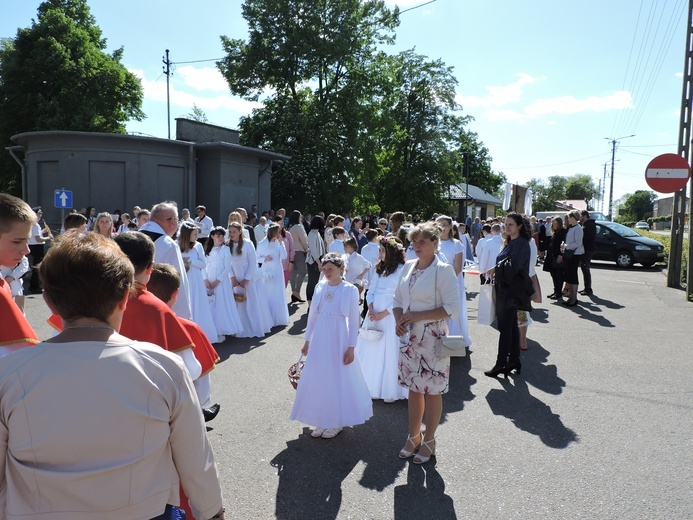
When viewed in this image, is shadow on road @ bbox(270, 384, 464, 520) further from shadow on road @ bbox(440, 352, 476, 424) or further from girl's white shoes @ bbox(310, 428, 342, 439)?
shadow on road @ bbox(440, 352, 476, 424)

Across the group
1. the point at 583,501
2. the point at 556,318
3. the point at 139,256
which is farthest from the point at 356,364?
the point at 556,318

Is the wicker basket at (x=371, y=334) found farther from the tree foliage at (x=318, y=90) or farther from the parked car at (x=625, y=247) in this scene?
the tree foliage at (x=318, y=90)

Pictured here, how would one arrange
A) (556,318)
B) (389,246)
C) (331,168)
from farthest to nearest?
(331,168) < (556,318) < (389,246)

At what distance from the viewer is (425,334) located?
A: 4.57 meters

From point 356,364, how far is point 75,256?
12.1 ft

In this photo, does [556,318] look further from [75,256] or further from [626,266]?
[626,266]

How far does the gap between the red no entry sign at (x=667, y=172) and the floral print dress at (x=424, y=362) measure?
1098cm

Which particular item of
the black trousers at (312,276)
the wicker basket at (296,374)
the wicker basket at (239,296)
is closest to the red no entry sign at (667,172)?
the black trousers at (312,276)

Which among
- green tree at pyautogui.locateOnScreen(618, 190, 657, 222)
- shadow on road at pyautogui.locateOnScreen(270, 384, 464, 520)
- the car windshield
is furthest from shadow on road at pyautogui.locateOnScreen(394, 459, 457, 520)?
green tree at pyautogui.locateOnScreen(618, 190, 657, 222)

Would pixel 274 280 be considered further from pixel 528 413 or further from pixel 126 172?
pixel 126 172

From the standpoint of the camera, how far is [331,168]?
3191 centimetres

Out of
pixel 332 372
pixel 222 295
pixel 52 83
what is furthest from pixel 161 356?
pixel 52 83

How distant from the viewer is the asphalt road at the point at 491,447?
3822 millimetres

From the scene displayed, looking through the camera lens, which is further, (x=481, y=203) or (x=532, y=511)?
(x=481, y=203)
